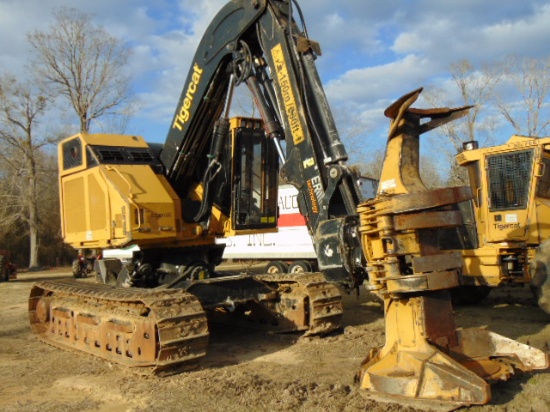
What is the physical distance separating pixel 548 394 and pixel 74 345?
542cm

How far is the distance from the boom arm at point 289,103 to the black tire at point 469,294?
5.41 meters

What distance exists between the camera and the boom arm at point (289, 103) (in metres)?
4.86

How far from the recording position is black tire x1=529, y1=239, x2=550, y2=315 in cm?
719

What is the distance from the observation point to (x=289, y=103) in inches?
213

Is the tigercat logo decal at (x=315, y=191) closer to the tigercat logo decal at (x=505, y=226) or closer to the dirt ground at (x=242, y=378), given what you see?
the dirt ground at (x=242, y=378)

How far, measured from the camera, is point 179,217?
23.8 ft

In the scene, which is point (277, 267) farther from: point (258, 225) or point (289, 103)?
point (289, 103)

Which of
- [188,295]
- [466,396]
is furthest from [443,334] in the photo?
[188,295]

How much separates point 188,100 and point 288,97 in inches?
85.0

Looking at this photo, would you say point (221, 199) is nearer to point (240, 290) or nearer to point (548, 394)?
point (240, 290)

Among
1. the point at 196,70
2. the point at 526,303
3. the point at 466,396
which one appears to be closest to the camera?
the point at 466,396

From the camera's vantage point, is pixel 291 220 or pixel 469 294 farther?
→ pixel 291 220

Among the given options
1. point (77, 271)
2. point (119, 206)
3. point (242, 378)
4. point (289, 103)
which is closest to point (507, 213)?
point (289, 103)

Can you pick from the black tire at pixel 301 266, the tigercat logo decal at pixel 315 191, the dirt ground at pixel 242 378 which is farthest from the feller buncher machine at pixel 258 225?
the black tire at pixel 301 266
